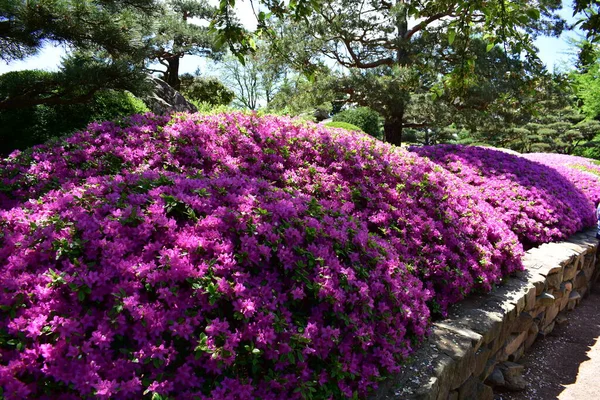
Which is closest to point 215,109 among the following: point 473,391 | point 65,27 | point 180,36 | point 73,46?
point 73,46

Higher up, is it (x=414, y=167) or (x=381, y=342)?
(x=414, y=167)

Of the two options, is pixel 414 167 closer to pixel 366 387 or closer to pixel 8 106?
pixel 366 387

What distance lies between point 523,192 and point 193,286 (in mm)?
5391

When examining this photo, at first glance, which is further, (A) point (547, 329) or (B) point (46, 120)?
(B) point (46, 120)

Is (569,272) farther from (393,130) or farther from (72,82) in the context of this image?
(393,130)

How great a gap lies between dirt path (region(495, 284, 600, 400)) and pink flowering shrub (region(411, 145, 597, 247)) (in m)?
1.09

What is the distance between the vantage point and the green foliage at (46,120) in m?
5.32

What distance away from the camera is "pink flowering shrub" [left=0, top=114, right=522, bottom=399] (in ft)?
5.02

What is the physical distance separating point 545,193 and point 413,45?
20.9 ft

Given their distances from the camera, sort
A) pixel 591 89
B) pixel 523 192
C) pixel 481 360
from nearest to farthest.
→ pixel 481 360 → pixel 523 192 → pixel 591 89

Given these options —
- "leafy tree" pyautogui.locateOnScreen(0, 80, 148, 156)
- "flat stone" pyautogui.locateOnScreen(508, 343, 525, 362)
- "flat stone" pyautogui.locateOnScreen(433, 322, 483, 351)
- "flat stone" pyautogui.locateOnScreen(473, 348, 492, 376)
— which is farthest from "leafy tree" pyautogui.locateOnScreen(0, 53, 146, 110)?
"flat stone" pyautogui.locateOnScreen(508, 343, 525, 362)

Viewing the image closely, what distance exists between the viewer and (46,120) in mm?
5465

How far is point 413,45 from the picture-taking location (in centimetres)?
1109

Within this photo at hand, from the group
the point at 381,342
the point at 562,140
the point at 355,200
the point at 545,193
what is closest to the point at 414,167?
the point at 355,200
